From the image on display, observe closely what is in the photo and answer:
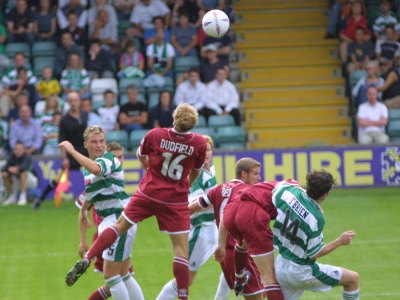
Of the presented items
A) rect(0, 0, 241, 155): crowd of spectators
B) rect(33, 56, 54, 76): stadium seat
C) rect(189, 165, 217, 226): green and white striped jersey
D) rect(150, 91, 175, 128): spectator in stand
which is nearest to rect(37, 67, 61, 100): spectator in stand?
rect(0, 0, 241, 155): crowd of spectators

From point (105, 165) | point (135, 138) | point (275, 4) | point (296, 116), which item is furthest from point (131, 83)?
point (105, 165)

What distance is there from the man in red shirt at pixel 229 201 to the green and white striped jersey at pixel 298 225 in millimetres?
937

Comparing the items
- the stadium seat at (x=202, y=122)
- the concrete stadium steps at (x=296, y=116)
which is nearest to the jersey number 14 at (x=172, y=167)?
the stadium seat at (x=202, y=122)

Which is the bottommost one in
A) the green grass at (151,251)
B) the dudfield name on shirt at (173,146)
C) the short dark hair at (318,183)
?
the green grass at (151,251)

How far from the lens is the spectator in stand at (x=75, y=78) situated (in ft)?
66.6

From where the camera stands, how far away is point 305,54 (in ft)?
73.6

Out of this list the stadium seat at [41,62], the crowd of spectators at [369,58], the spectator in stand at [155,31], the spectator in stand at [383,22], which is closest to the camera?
the crowd of spectators at [369,58]

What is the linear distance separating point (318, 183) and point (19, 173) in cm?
1030

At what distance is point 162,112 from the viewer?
19484 millimetres

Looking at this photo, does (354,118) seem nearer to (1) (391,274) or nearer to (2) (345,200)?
(2) (345,200)

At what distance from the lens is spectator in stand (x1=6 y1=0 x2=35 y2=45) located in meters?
21.7

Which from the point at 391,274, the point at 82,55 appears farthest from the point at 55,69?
the point at 391,274

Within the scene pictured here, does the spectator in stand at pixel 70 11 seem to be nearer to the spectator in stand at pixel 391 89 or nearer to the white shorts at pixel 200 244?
the spectator in stand at pixel 391 89

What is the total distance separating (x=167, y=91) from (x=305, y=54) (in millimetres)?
4176
